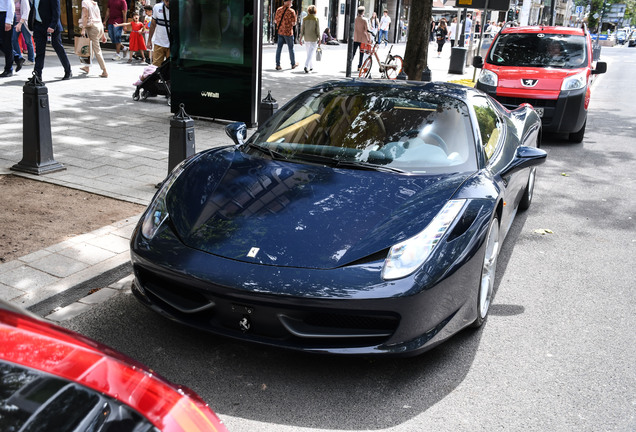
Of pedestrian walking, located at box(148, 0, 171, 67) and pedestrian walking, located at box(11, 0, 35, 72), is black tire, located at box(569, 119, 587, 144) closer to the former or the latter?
pedestrian walking, located at box(148, 0, 171, 67)

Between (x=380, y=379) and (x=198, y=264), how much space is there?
1096 millimetres

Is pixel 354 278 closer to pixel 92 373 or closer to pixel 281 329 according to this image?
pixel 281 329

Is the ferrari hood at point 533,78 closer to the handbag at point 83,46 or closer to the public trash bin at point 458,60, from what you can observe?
the handbag at point 83,46

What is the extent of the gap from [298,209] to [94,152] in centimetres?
503

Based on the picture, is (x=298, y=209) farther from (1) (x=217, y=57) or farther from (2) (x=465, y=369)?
(1) (x=217, y=57)

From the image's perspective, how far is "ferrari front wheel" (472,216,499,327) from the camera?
379 cm

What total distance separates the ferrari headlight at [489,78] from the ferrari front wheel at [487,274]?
23.1 feet

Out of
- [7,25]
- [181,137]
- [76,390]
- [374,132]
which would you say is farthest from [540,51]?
[76,390]

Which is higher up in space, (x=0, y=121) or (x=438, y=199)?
(x=438, y=199)

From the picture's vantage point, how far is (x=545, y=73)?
1045 cm

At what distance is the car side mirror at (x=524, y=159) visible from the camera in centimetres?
466

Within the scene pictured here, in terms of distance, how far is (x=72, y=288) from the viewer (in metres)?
4.20

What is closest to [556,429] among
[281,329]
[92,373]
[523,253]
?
[281,329]

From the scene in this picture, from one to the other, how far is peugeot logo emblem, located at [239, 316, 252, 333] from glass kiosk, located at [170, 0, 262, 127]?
23.2ft
